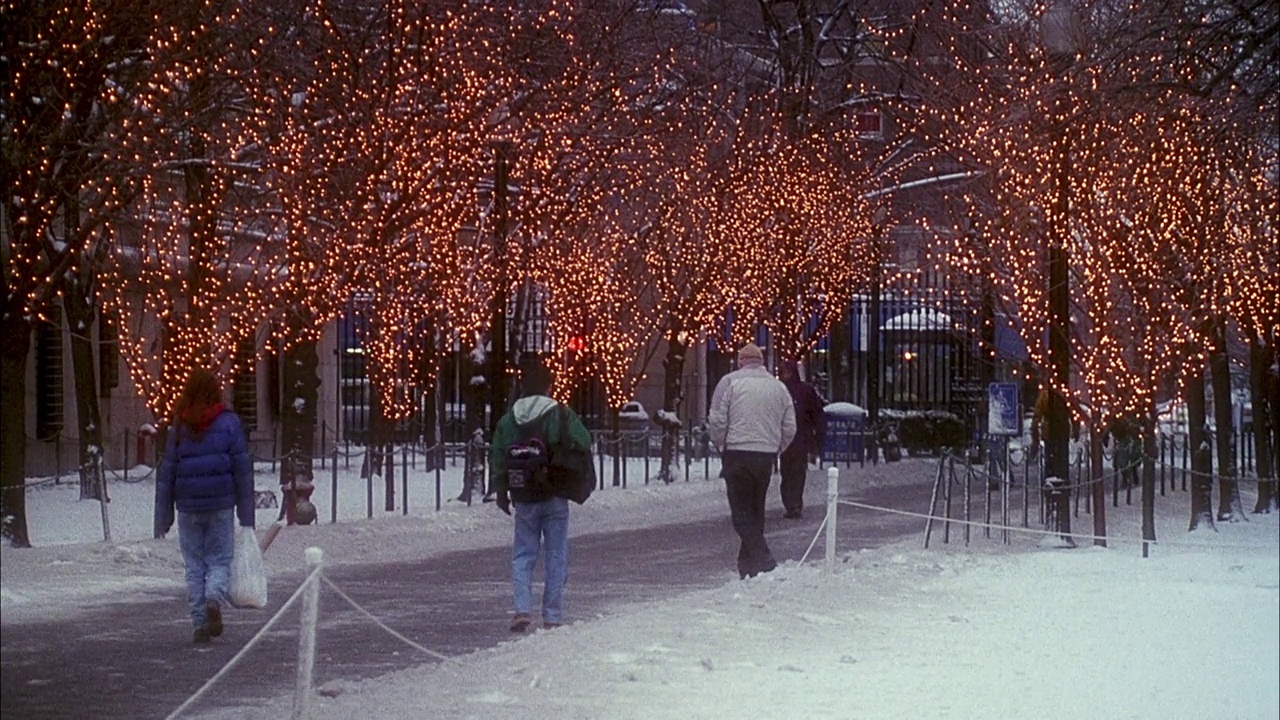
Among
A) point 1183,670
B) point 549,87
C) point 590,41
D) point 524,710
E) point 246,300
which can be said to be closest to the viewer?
point 1183,670

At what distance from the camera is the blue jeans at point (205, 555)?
971cm

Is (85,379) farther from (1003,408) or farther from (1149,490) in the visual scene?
(1003,408)

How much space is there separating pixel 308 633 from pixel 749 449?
711 cm

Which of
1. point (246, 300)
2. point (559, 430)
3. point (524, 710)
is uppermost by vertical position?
point (246, 300)

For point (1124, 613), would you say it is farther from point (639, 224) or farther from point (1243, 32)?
point (639, 224)

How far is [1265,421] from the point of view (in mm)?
7371

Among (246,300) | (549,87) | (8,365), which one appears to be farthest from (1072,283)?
(8,365)

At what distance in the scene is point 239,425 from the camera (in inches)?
401

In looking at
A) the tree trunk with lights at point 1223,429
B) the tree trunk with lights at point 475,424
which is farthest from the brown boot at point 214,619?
the tree trunk with lights at point 475,424

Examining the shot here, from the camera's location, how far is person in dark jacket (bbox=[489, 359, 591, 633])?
38.4ft

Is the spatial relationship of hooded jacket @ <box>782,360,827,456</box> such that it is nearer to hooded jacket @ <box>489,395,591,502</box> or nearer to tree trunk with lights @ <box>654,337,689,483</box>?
tree trunk with lights @ <box>654,337,689,483</box>

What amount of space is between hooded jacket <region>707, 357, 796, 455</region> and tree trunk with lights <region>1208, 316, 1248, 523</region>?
136 inches

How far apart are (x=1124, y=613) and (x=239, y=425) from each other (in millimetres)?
4917

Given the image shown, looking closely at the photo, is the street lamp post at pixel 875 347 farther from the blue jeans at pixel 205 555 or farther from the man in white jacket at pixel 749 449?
the blue jeans at pixel 205 555
